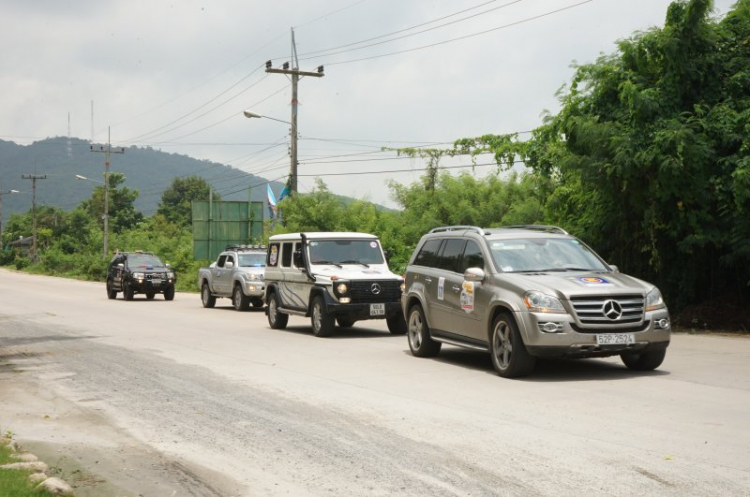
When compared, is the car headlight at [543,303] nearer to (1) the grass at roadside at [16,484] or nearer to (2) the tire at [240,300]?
(1) the grass at roadside at [16,484]

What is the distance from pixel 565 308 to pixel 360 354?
15.4ft

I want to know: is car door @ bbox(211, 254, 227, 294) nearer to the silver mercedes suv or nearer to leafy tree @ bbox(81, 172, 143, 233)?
Result: the silver mercedes suv

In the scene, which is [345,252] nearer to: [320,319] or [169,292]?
[320,319]

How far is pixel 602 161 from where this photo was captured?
18953mm

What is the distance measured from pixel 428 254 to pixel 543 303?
11.3 feet

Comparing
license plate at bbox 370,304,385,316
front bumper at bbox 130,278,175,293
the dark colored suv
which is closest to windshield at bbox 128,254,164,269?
the dark colored suv

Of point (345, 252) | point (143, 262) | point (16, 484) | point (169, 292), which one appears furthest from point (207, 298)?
point (16, 484)

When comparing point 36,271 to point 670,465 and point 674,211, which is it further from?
point 670,465

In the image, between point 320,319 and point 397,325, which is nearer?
point 320,319

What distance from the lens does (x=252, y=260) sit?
29359 mm

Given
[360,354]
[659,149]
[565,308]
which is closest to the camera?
[565,308]

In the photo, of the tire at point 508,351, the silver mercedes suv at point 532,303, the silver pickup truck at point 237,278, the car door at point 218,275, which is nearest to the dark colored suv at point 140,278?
the silver pickup truck at point 237,278

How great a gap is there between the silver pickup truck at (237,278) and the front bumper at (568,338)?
1703 cm

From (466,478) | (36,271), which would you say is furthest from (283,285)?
(36,271)
